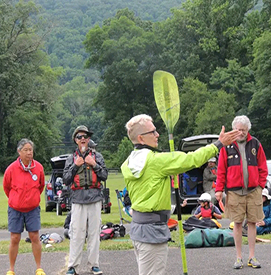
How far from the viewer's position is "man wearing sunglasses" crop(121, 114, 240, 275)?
495 centimetres

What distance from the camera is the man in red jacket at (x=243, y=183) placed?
7730 millimetres

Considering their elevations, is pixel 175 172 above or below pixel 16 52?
below

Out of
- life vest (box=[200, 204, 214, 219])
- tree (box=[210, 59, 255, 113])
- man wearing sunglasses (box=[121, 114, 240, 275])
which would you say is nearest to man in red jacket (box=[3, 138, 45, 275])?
man wearing sunglasses (box=[121, 114, 240, 275])

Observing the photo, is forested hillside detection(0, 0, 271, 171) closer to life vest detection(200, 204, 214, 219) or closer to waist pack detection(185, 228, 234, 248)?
life vest detection(200, 204, 214, 219)

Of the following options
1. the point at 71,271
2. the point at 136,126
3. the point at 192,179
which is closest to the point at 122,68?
the point at 192,179

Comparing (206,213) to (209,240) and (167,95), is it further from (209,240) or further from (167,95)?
(167,95)

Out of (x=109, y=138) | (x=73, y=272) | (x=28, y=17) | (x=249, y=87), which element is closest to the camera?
(x=73, y=272)

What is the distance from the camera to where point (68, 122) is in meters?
125

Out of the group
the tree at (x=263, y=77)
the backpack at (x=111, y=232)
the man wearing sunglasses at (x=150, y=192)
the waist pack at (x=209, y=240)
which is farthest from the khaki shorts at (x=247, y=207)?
the tree at (x=263, y=77)

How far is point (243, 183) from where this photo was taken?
7.74 metres

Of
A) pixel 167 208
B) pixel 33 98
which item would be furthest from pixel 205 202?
pixel 33 98

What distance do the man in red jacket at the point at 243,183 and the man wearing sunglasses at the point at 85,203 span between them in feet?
5.24

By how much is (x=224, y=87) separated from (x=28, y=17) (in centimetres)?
2292

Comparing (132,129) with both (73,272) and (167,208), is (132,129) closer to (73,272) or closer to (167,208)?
(167,208)
